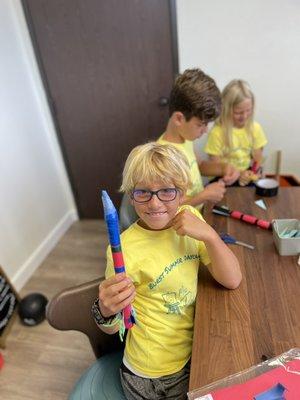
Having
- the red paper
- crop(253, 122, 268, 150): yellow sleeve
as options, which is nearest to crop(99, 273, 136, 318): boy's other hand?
the red paper

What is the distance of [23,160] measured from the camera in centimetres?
228

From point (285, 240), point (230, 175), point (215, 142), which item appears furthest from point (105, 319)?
point (215, 142)

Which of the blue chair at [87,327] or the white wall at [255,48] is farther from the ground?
Result: the white wall at [255,48]

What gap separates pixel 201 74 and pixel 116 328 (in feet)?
3.37

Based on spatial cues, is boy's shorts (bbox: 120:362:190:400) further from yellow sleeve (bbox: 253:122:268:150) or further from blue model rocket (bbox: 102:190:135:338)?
yellow sleeve (bbox: 253:122:268:150)

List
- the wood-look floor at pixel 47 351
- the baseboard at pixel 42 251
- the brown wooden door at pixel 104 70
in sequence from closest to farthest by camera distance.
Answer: the wood-look floor at pixel 47 351 < the brown wooden door at pixel 104 70 < the baseboard at pixel 42 251

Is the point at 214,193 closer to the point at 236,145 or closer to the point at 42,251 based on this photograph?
the point at 236,145

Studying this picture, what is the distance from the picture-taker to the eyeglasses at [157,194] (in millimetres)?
855

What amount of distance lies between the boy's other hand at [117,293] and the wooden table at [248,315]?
0.21 metres

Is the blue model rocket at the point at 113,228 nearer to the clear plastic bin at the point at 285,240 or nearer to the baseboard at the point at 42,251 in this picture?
the clear plastic bin at the point at 285,240

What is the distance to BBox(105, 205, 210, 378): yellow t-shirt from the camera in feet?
2.94

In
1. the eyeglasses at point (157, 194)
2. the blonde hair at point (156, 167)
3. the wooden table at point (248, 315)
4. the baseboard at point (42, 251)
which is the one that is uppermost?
the blonde hair at point (156, 167)

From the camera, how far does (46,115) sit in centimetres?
247

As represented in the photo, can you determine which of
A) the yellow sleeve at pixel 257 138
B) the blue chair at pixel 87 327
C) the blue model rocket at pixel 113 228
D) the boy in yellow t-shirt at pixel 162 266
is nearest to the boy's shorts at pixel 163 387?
the boy in yellow t-shirt at pixel 162 266
